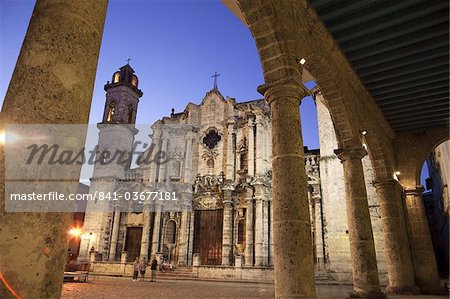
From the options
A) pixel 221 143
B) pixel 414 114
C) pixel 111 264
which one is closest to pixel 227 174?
pixel 221 143

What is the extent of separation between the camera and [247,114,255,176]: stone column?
19500 mm

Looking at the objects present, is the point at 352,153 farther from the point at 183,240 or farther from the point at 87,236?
the point at 87,236

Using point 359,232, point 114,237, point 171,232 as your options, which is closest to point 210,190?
point 171,232

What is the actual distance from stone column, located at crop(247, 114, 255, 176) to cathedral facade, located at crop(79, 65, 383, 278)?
0.07 metres

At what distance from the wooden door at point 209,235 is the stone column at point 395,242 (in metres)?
11.8

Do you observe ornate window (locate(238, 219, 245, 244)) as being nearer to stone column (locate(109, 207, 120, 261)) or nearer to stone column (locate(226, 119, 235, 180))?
stone column (locate(226, 119, 235, 180))

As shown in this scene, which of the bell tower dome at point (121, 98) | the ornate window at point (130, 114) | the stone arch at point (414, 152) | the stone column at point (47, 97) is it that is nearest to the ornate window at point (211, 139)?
the bell tower dome at point (121, 98)

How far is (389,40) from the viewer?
6445mm

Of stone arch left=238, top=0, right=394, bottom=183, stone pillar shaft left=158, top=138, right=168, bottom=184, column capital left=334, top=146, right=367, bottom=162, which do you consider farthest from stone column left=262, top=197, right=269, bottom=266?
column capital left=334, top=146, right=367, bottom=162

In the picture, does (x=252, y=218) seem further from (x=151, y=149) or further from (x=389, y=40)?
(x=389, y=40)

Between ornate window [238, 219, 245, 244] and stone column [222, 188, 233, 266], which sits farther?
ornate window [238, 219, 245, 244]

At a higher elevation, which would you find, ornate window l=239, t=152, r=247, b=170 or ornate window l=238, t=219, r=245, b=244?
ornate window l=239, t=152, r=247, b=170

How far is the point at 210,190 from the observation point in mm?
20250

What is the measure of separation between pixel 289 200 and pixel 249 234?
566 inches
